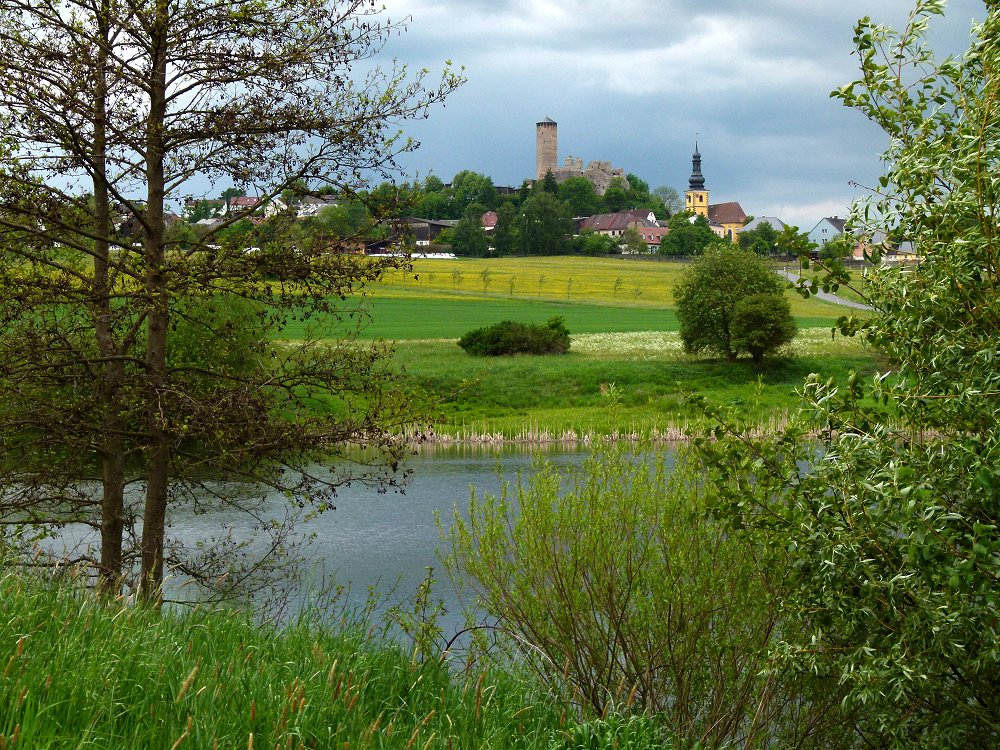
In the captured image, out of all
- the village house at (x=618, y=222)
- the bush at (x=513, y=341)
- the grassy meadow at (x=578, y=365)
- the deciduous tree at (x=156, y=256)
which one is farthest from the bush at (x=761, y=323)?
the village house at (x=618, y=222)

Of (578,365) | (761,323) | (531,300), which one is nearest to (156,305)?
(578,365)

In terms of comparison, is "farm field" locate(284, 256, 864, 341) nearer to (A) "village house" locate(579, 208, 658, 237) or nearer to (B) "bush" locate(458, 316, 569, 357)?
(B) "bush" locate(458, 316, 569, 357)

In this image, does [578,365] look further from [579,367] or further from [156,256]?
Result: [156,256]

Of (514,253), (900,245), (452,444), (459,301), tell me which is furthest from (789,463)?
(514,253)

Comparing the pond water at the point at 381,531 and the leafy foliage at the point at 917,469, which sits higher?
the leafy foliage at the point at 917,469

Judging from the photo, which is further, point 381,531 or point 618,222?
point 618,222

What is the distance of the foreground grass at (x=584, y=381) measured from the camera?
34250 millimetres

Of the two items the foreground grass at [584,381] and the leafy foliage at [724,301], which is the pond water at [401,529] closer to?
the foreground grass at [584,381]

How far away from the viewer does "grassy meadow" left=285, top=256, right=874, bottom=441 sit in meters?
33.8

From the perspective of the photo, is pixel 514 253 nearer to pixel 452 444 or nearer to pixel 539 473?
pixel 452 444

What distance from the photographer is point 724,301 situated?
4434 centimetres

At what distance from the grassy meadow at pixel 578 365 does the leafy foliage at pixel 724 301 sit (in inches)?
38.7

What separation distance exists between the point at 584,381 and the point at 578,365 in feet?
6.40

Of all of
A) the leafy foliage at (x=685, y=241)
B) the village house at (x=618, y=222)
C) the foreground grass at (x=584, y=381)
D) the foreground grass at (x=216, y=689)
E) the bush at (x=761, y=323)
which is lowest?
the foreground grass at (x=584, y=381)
